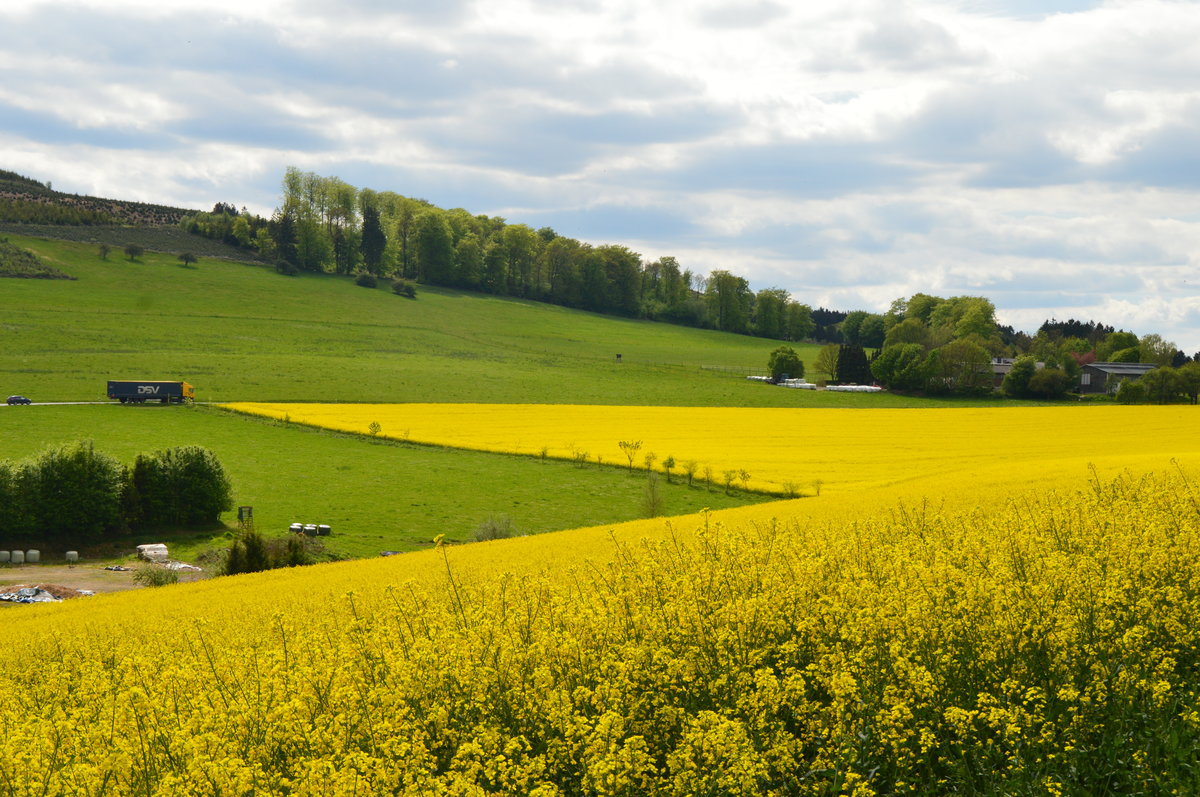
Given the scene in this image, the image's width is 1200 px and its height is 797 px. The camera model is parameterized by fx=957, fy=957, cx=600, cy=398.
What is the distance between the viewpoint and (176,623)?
17094 mm

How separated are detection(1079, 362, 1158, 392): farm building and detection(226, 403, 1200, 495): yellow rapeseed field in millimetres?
27210

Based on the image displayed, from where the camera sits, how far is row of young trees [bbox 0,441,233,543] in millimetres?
41156

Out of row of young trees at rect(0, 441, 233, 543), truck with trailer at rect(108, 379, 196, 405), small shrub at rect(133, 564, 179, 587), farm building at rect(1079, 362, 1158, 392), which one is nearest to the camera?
small shrub at rect(133, 564, 179, 587)

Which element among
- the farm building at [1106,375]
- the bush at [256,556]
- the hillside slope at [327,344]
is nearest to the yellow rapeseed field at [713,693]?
the bush at [256,556]

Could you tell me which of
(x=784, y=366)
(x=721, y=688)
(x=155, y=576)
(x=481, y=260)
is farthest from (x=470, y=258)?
(x=721, y=688)

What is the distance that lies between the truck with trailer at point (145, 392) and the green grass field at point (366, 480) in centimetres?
588

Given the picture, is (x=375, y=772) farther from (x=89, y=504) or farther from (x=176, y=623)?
(x=89, y=504)

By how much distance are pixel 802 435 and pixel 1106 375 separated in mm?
Answer: 59250

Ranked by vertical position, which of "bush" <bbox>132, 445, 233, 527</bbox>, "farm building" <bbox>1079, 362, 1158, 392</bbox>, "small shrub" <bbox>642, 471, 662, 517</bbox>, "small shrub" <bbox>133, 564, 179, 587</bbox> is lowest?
"small shrub" <bbox>133, 564, 179, 587</bbox>

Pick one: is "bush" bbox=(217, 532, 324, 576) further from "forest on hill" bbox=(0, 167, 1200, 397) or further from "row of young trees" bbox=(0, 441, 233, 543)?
"forest on hill" bbox=(0, 167, 1200, 397)

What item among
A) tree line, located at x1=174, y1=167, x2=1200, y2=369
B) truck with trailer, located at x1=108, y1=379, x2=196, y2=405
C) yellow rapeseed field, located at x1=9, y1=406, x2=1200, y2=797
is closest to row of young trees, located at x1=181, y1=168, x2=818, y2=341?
tree line, located at x1=174, y1=167, x2=1200, y2=369

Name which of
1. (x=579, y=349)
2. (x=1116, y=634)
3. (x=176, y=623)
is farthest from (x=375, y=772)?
(x=579, y=349)

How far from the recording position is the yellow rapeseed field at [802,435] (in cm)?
4625

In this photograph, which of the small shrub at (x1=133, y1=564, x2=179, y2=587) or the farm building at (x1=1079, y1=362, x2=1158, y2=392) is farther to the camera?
the farm building at (x1=1079, y1=362, x2=1158, y2=392)
